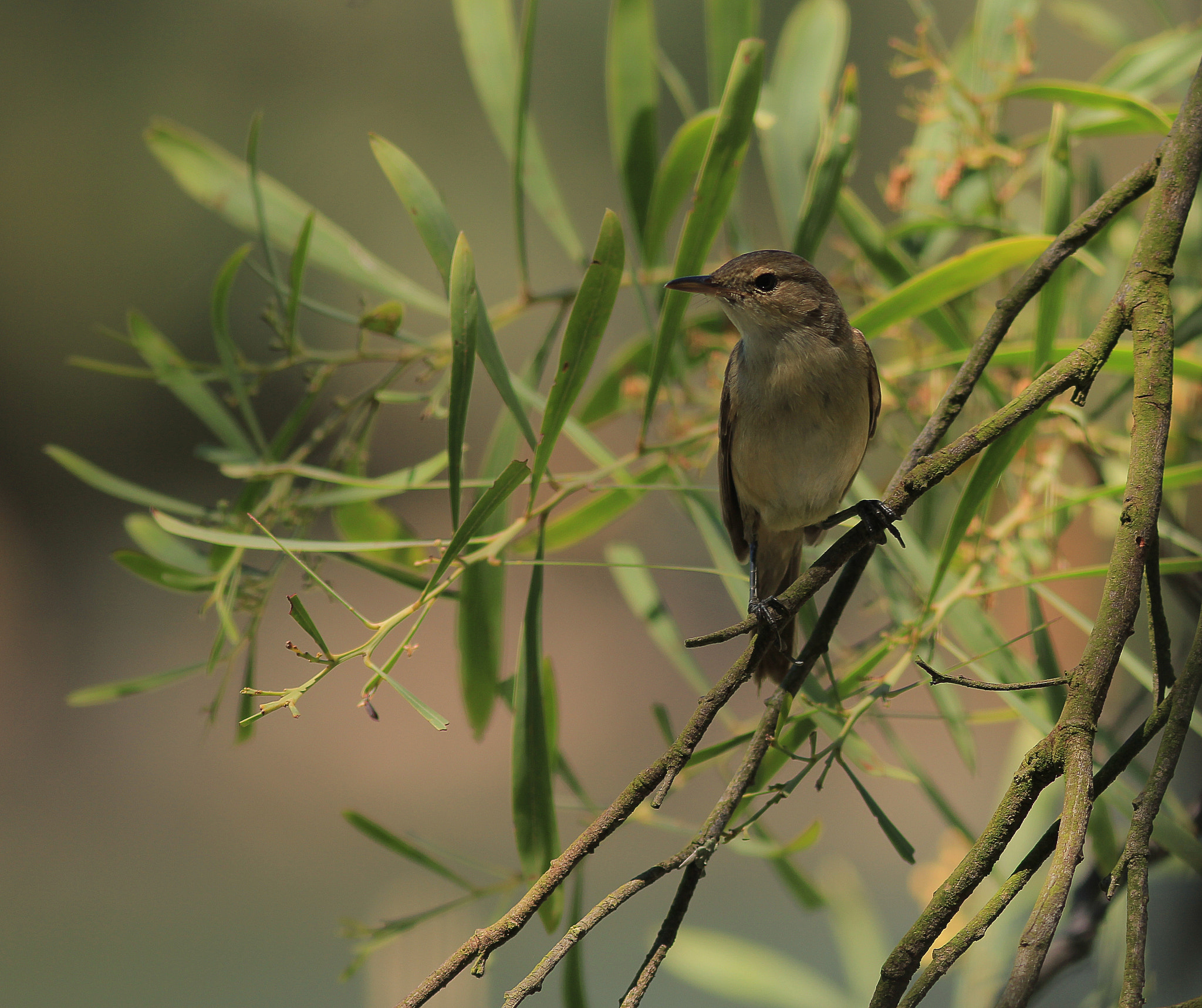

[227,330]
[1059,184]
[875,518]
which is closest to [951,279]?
[1059,184]

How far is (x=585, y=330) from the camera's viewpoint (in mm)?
809

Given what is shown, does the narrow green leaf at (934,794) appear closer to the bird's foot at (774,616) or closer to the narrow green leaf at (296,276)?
the bird's foot at (774,616)

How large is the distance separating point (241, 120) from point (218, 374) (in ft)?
11.8

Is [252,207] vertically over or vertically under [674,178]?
under

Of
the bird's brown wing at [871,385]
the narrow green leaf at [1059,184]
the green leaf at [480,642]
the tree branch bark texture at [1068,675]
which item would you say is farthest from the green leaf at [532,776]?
the bird's brown wing at [871,385]

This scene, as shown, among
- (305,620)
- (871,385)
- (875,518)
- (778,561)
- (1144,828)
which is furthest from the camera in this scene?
(778,561)

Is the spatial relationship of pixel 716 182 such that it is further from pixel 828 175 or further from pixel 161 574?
pixel 161 574

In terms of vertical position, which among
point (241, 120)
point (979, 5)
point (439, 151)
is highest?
point (439, 151)

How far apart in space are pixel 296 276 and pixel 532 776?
577mm

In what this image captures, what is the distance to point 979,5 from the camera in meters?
1.43

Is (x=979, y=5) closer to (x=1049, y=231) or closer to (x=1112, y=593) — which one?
(x=1049, y=231)

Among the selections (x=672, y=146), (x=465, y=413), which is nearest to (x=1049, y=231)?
(x=672, y=146)

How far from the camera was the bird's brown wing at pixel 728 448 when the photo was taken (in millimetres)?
1379

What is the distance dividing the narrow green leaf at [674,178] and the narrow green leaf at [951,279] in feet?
0.84
